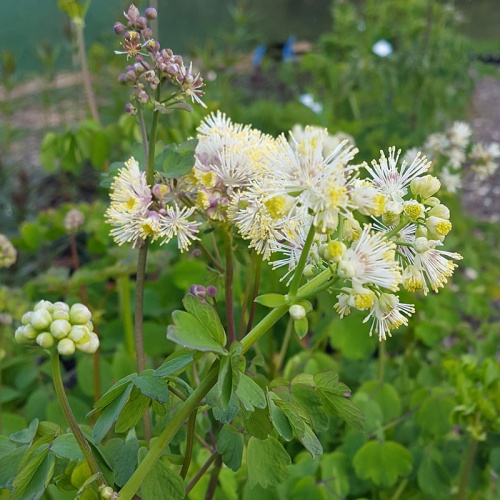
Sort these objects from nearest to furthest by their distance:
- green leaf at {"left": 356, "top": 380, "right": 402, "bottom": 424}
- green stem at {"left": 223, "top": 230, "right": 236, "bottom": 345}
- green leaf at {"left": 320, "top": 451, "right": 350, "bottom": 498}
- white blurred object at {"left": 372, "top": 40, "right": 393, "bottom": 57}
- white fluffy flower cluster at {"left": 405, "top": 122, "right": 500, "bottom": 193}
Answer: green stem at {"left": 223, "top": 230, "right": 236, "bottom": 345}, green leaf at {"left": 320, "top": 451, "right": 350, "bottom": 498}, green leaf at {"left": 356, "top": 380, "right": 402, "bottom": 424}, white fluffy flower cluster at {"left": 405, "top": 122, "right": 500, "bottom": 193}, white blurred object at {"left": 372, "top": 40, "right": 393, "bottom": 57}

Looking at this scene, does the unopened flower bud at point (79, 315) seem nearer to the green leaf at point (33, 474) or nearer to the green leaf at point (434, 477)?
the green leaf at point (33, 474)

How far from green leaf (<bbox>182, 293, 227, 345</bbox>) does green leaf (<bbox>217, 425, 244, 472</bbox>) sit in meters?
0.13

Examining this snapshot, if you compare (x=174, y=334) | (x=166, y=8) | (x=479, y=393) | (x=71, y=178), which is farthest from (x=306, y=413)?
(x=166, y=8)

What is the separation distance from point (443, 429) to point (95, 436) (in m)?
0.68

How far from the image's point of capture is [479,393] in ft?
2.91

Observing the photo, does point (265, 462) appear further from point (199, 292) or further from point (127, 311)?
point (127, 311)

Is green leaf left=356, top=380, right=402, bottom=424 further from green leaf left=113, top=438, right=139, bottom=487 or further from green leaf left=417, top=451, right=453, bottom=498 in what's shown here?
green leaf left=113, top=438, right=139, bottom=487

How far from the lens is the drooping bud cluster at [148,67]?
1.84ft

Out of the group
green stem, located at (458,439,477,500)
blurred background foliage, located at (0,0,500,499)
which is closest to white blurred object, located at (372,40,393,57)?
blurred background foliage, located at (0,0,500,499)

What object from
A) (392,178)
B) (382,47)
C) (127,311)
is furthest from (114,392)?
(382,47)

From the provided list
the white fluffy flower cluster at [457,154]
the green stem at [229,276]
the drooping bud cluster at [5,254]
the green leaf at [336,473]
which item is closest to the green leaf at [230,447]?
the green stem at [229,276]

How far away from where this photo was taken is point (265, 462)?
544 millimetres

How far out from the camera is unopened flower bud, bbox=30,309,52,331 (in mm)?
449

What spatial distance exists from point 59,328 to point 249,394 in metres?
0.15
